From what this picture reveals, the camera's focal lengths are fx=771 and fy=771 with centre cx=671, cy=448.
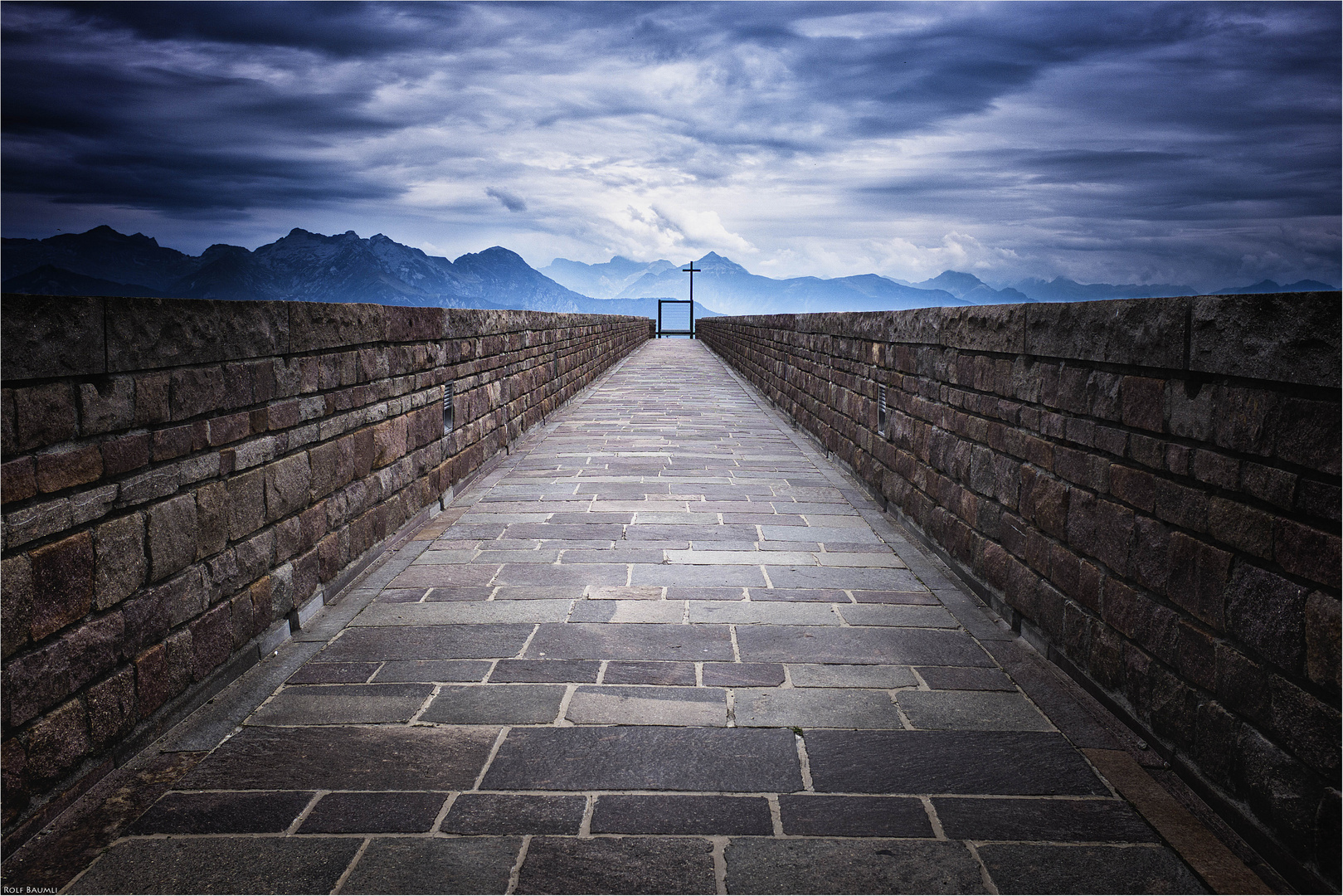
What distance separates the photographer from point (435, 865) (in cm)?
195

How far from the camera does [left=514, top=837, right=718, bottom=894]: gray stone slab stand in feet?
6.16

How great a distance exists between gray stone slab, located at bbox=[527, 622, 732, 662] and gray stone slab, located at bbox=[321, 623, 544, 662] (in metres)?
0.12

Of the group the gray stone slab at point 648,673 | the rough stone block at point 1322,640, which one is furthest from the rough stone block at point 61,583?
the rough stone block at point 1322,640

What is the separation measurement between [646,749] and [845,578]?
1964 millimetres

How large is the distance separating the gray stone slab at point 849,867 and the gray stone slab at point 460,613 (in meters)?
1.72

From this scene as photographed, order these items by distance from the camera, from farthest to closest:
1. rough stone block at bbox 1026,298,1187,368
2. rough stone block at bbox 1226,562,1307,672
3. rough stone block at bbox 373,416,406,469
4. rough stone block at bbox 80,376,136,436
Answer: rough stone block at bbox 373,416,406,469 < rough stone block at bbox 1026,298,1187,368 < rough stone block at bbox 80,376,136,436 < rough stone block at bbox 1226,562,1307,672

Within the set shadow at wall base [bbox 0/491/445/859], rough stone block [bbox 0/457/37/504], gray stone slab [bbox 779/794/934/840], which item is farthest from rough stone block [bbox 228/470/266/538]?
gray stone slab [bbox 779/794/934/840]

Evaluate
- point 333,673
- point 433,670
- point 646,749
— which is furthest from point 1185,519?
point 333,673

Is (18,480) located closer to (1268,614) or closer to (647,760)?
(647,760)

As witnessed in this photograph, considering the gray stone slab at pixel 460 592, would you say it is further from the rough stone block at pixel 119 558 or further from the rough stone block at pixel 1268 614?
the rough stone block at pixel 1268 614

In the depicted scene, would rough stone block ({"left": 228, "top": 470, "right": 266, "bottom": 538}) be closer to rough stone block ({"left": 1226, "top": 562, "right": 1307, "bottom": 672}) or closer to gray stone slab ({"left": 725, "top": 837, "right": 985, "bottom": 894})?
gray stone slab ({"left": 725, "top": 837, "right": 985, "bottom": 894})

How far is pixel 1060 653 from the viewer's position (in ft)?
10.1

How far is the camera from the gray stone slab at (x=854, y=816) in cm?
209

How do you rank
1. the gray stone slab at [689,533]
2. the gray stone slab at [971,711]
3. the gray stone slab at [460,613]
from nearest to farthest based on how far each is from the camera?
1. the gray stone slab at [971,711]
2. the gray stone slab at [460,613]
3. the gray stone slab at [689,533]
